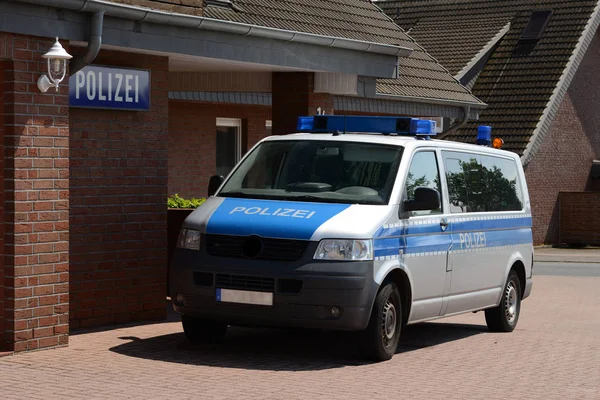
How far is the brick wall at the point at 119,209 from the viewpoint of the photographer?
12031 millimetres

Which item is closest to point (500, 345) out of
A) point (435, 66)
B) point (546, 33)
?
point (435, 66)

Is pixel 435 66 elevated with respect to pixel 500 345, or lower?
elevated

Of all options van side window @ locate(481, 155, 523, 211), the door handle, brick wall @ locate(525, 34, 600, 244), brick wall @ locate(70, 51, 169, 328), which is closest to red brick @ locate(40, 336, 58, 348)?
brick wall @ locate(70, 51, 169, 328)

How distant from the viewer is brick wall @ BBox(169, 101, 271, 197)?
2205 cm

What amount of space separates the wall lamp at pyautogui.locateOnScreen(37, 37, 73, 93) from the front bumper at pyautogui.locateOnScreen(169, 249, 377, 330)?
201 centimetres

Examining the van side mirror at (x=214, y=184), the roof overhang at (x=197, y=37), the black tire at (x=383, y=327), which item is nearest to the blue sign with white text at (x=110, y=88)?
the roof overhang at (x=197, y=37)

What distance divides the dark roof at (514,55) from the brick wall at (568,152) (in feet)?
3.41

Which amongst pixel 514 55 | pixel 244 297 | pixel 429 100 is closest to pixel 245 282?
pixel 244 297

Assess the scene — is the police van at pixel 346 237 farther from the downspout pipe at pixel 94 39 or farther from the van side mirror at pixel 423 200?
the downspout pipe at pixel 94 39

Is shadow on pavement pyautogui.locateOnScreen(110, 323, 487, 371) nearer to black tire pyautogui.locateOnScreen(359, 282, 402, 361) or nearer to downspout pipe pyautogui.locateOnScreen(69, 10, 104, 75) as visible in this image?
black tire pyautogui.locateOnScreen(359, 282, 402, 361)

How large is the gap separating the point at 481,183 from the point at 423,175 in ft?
4.93

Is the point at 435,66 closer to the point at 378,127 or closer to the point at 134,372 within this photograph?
the point at 378,127

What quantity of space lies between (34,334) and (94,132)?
2.38 m

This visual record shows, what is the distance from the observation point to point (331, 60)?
47.7 ft
